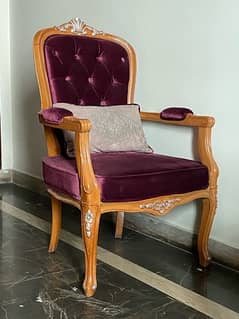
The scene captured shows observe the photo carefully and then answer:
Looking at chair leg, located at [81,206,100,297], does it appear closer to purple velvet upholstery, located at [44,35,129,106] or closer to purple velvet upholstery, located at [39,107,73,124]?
purple velvet upholstery, located at [39,107,73,124]

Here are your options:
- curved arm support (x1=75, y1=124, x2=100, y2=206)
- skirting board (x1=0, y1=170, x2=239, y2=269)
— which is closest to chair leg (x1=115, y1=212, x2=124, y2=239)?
skirting board (x1=0, y1=170, x2=239, y2=269)

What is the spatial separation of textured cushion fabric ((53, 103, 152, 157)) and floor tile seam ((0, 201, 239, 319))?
1.68 feet

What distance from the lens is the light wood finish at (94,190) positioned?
1.72 m

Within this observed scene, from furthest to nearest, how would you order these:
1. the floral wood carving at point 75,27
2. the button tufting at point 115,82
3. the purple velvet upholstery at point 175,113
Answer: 1. the button tufting at point 115,82
2. the floral wood carving at point 75,27
3. the purple velvet upholstery at point 175,113

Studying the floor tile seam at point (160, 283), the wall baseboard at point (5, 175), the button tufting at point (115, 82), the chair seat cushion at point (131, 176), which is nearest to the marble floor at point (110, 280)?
the floor tile seam at point (160, 283)

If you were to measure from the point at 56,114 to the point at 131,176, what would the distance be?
0.41m

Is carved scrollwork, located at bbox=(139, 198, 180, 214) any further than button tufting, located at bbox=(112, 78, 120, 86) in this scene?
No

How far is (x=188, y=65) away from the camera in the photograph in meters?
2.26

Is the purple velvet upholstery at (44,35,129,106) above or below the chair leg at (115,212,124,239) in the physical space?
above

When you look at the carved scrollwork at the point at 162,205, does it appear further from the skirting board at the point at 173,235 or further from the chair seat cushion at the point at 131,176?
the skirting board at the point at 173,235

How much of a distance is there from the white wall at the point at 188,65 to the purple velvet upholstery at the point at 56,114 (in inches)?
26.3

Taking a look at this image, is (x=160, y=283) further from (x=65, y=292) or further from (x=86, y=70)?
(x=86, y=70)

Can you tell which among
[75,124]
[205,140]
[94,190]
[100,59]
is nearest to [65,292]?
[94,190]

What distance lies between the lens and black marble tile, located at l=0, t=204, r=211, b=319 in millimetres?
1672
